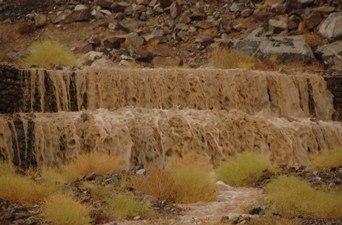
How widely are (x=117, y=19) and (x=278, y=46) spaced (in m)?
8.74

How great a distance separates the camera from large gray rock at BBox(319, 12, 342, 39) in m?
24.6

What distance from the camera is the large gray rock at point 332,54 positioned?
891 inches

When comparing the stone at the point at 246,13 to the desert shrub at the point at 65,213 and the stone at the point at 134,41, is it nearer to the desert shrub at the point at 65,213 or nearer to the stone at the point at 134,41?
the stone at the point at 134,41

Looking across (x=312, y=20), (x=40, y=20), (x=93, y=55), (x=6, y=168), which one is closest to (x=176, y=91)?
(x=6, y=168)

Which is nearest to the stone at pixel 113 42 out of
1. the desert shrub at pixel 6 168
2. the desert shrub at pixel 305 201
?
the desert shrub at pixel 6 168

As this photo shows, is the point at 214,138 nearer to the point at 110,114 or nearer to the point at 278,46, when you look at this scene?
the point at 110,114

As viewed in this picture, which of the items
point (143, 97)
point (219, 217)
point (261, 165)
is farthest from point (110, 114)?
point (219, 217)

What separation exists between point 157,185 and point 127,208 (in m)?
1.52

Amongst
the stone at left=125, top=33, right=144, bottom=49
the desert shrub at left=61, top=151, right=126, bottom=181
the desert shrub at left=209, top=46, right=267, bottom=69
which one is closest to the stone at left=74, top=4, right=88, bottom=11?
the stone at left=125, top=33, right=144, bottom=49

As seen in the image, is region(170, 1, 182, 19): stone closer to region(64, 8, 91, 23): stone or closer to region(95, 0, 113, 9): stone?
region(95, 0, 113, 9): stone

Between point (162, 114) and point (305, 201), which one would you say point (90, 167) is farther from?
point (305, 201)

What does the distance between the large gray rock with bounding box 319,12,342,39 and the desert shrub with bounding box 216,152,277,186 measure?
41.9 feet

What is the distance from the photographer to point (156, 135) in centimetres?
1523

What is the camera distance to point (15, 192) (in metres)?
10.0
